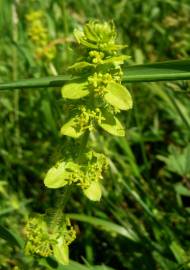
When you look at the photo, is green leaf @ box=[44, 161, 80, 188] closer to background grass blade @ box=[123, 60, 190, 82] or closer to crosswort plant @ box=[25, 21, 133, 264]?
crosswort plant @ box=[25, 21, 133, 264]

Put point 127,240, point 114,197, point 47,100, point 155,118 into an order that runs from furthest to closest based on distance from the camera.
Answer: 1. point 155,118
2. point 47,100
3. point 114,197
4. point 127,240

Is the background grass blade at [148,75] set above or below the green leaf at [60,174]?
above

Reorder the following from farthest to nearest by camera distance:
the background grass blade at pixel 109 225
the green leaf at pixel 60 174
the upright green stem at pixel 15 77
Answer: the upright green stem at pixel 15 77 → the background grass blade at pixel 109 225 → the green leaf at pixel 60 174

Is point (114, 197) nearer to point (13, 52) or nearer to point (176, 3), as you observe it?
point (13, 52)

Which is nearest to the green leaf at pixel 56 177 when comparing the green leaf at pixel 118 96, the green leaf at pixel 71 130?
the green leaf at pixel 71 130

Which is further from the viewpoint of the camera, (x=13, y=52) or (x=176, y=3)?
(x=176, y=3)

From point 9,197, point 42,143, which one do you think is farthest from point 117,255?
point 42,143

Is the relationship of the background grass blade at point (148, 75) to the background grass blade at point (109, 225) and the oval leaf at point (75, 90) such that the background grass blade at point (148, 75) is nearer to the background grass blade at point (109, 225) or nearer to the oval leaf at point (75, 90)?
the oval leaf at point (75, 90)
